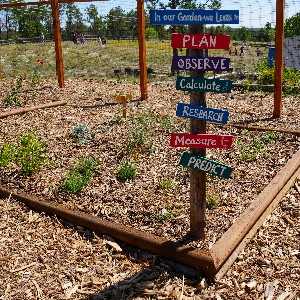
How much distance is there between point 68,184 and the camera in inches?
179

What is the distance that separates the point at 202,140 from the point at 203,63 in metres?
0.58

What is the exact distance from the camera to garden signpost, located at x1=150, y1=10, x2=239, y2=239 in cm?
294

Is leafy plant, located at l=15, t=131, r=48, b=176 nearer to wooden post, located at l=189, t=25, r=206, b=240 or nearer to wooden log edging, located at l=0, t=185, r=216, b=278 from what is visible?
wooden log edging, located at l=0, t=185, r=216, b=278

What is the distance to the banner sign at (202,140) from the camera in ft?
10.3

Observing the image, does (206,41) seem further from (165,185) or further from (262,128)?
(262,128)

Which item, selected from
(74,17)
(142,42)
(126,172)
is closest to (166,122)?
(126,172)

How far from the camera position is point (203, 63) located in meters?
2.97

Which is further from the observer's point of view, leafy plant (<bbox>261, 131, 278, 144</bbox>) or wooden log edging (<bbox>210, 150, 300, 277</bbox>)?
leafy plant (<bbox>261, 131, 278, 144</bbox>)

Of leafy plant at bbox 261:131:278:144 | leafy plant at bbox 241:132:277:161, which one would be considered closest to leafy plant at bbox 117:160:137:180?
leafy plant at bbox 241:132:277:161

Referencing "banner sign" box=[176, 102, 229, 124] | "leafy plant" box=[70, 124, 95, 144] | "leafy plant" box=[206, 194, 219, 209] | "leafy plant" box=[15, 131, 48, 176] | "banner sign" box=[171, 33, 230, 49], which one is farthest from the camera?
"leafy plant" box=[70, 124, 95, 144]

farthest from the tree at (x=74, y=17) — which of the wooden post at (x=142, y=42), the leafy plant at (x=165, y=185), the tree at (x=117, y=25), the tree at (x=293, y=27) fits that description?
the tree at (x=293, y=27)

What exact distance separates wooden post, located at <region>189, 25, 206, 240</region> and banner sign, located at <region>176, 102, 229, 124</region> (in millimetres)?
72

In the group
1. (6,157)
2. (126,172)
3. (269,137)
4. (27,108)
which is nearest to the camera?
(126,172)

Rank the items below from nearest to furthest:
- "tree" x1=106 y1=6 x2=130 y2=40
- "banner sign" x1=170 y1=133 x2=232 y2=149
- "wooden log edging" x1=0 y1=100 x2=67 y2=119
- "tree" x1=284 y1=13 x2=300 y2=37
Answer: "banner sign" x1=170 y1=133 x2=232 y2=149 < "wooden log edging" x1=0 y1=100 x2=67 y2=119 < "tree" x1=106 y1=6 x2=130 y2=40 < "tree" x1=284 y1=13 x2=300 y2=37
